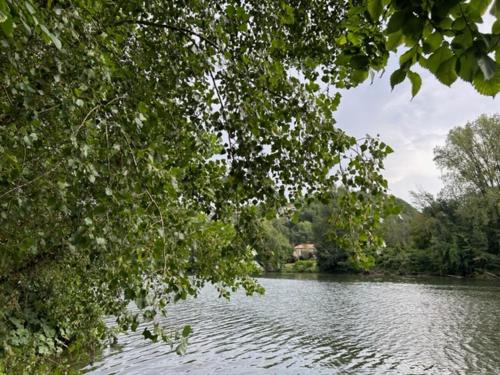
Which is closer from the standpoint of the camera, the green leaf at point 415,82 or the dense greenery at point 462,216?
the green leaf at point 415,82

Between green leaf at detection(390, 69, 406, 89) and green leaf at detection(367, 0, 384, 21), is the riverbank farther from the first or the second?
green leaf at detection(367, 0, 384, 21)

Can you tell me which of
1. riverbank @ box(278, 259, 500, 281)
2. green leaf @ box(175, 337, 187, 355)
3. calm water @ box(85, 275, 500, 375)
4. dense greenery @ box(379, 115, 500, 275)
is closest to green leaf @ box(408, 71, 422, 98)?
green leaf @ box(175, 337, 187, 355)

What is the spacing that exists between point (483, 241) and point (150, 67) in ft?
173

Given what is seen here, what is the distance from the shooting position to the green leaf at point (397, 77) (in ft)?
5.28

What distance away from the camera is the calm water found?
1304cm

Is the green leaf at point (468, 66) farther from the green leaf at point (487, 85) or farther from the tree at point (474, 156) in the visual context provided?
the tree at point (474, 156)

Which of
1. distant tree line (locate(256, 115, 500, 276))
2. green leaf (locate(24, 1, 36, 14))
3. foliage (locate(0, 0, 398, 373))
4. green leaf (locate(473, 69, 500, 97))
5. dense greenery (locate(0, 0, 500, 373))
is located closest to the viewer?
green leaf (locate(473, 69, 500, 97))

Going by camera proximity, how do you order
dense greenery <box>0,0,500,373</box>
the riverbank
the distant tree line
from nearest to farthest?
1. dense greenery <box>0,0,500,373</box>
2. the riverbank
3. the distant tree line

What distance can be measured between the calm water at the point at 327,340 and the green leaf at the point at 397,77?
12.6m

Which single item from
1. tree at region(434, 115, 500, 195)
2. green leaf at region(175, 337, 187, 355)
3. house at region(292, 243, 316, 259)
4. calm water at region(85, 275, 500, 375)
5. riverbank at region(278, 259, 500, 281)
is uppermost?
tree at region(434, 115, 500, 195)

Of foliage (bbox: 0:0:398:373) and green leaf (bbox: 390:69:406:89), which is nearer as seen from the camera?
green leaf (bbox: 390:69:406:89)

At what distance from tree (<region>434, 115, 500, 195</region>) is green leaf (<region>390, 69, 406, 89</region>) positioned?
183 feet

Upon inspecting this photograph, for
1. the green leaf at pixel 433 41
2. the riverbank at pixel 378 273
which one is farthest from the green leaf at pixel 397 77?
the riverbank at pixel 378 273

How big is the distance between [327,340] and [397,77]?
1686 cm
